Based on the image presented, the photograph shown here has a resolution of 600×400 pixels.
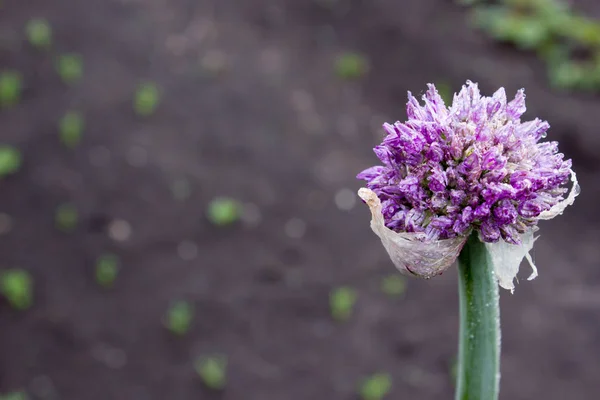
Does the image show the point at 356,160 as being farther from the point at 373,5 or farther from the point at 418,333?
the point at 373,5

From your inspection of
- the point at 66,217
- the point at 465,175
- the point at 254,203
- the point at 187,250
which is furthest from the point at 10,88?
the point at 465,175

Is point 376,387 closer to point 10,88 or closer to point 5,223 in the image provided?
point 5,223

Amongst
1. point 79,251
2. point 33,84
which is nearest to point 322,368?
point 79,251

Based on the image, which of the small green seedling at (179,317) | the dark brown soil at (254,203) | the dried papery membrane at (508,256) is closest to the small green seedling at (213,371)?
the dark brown soil at (254,203)

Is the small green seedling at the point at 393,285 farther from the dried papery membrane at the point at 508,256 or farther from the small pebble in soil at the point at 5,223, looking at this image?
the dried papery membrane at the point at 508,256

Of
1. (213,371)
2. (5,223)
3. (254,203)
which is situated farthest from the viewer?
(254,203)

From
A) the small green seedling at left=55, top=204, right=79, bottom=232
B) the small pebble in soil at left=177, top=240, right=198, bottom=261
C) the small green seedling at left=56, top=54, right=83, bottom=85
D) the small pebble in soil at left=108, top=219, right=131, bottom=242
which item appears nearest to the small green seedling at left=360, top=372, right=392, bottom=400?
the small pebble in soil at left=177, top=240, right=198, bottom=261

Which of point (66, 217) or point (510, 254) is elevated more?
point (66, 217)
